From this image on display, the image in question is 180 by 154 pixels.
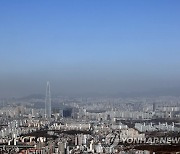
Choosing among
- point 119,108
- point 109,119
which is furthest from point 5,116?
point 119,108

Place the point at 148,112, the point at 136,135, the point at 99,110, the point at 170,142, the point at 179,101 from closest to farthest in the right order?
the point at 170,142, the point at 136,135, the point at 148,112, the point at 99,110, the point at 179,101

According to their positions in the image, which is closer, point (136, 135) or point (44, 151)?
point (44, 151)

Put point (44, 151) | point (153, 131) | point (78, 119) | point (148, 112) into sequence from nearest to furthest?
point (44, 151)
point (153, 131)
point (78, 119)
point (148, 112)

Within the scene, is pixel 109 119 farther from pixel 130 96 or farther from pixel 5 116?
pixel 130 96

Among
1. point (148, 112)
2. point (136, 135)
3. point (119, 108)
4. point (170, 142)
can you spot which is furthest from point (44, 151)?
point (119, 108)

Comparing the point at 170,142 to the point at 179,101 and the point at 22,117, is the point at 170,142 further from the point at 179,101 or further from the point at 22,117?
the point at 179,101

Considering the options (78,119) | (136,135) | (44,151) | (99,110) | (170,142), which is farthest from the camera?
(99,110)
